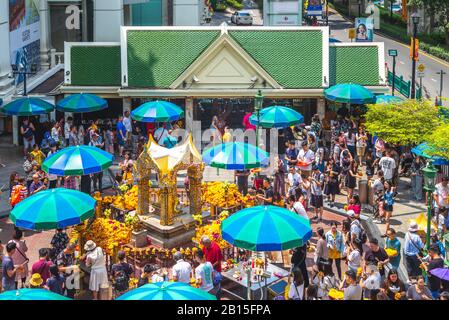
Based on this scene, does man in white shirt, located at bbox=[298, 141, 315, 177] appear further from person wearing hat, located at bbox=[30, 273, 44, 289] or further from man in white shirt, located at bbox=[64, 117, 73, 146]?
person wearing hat, located at bbox=[30, 273, 44, 289]

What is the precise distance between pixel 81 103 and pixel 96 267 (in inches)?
504

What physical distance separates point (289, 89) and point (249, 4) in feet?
230

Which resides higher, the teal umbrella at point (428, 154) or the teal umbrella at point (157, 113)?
the teal umbrella at point (157, 113)

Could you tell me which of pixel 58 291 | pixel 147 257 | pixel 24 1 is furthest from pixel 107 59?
pixel 58 291

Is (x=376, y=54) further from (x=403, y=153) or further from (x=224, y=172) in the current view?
(x=224, y=172)

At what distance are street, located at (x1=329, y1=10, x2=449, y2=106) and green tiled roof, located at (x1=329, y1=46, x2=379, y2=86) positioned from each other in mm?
10429

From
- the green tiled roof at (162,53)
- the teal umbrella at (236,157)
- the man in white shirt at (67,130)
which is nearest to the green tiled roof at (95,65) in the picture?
the green tiled roof at (162,53)

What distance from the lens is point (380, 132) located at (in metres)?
22.4

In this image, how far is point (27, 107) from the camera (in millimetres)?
25406

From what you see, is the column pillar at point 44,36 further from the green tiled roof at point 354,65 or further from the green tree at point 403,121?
the green tree at point 403,121

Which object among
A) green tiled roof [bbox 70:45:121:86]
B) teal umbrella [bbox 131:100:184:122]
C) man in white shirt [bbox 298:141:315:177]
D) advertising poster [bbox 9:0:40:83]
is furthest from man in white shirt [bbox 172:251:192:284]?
advertising poster [bbox 9:0:40:83]

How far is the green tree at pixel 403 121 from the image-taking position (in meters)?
22.1

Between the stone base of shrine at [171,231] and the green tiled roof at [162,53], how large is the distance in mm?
11631

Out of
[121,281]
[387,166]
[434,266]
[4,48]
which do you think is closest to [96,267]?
[121,281]
